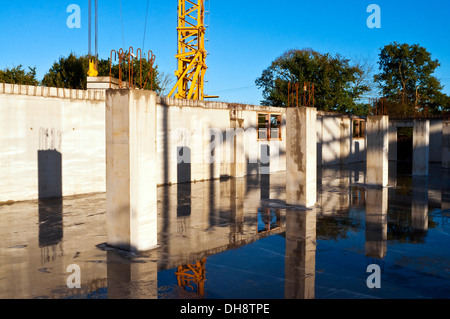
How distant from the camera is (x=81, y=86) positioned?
36.5m

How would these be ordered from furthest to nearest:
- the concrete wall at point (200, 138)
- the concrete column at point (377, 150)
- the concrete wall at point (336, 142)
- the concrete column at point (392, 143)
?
the concrete column at point (392, 143) < the concrete wall at point (336, 142) < the concrete wall at point (200, 138) < the concrete column at point (377, 150)

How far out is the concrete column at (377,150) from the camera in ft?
57.3

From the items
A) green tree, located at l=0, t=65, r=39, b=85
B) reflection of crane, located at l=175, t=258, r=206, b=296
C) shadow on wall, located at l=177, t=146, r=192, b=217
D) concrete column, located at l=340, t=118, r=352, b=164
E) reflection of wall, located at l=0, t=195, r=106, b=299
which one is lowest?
reflection of crane, located at l=175, t=258, r=206, b=296

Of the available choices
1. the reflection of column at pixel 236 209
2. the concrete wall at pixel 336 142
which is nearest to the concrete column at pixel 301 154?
the reflection of column at pixel 236 209

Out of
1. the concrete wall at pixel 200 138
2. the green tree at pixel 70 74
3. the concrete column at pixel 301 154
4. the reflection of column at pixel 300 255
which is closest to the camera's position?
the reflection of column at pixel 300 255

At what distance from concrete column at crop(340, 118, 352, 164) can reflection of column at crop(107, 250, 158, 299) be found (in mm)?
25523

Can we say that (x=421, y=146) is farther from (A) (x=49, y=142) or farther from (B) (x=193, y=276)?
(B) (x=193, y=276)

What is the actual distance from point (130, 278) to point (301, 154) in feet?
24.0

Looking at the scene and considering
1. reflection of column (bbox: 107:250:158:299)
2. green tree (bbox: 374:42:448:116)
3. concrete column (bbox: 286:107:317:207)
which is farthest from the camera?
green tree (bbox: 374:42:448:116)

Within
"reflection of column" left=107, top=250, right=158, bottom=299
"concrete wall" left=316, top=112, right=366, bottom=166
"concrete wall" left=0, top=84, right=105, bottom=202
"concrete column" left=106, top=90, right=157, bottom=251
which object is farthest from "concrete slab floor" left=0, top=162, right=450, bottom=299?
"concrete wall" left=316, top=112, right=366, bottom=166

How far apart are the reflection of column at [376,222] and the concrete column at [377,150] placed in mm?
820

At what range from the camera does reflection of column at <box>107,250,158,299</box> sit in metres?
5.88

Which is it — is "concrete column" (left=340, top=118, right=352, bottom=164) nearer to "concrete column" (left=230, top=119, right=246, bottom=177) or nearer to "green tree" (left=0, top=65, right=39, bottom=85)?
"concrete column" (left=230, top=119, right=246, bottom=177)

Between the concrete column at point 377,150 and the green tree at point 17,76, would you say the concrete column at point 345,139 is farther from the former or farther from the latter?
the green tree at point 17,76
